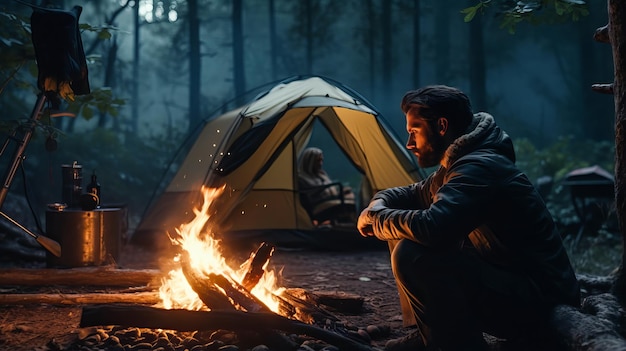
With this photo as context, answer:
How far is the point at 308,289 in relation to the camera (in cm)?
463

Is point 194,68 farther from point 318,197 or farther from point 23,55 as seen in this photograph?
point 23,55

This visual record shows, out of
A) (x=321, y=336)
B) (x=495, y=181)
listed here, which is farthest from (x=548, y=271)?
(x=321, y=336)

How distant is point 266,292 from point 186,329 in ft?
3.20

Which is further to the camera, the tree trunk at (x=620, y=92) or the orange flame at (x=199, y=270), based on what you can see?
the orange flame at (x=199, y=270)

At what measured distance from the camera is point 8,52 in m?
5.22

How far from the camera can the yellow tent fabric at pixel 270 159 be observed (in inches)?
264

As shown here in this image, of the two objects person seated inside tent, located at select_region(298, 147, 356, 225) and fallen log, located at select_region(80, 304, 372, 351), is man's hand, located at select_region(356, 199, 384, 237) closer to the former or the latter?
fallen log, located at select_region(80, 304, 372, 351)

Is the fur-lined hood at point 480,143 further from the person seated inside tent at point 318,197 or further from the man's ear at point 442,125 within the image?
the person seated inside tent at point 318,197

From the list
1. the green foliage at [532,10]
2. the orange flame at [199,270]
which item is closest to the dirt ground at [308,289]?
the orange flame at [199,270]

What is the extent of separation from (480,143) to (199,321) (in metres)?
1.73

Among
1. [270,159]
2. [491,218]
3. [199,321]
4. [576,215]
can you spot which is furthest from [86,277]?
[576,215]

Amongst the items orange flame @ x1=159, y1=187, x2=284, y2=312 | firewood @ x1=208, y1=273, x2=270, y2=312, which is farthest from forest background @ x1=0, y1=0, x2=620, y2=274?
firewood @ x1=208, y1=273, x2=270, y2=312

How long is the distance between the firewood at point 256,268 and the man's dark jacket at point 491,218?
4.07 ft

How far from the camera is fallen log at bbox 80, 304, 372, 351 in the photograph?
2.73 metres
